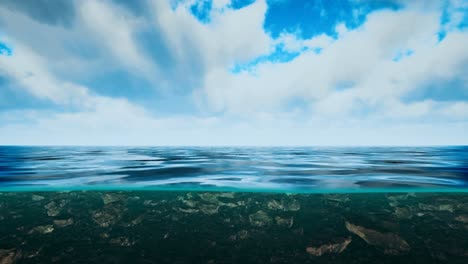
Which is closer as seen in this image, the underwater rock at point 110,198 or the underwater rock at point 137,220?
the underwater rock at point 137,220

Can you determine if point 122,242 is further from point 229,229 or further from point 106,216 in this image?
point 229,229

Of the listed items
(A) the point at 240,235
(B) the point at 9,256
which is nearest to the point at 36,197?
(B) the point at 9,256

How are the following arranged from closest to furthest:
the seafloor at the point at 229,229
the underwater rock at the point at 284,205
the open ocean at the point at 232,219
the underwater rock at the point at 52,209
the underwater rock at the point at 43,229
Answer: the seafloor at the point at 229,229
the open ocean at the point at 232,219
the underwater rock at the point at 43,229
the underwater rock at the point at 52,209
the underwater rock at the point at 284,205

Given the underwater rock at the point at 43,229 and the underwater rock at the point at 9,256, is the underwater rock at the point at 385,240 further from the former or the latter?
the underwater rock at the point at 43,229

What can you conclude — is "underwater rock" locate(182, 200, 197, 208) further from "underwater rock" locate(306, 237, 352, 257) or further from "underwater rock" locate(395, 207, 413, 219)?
"underwater rock" locate(395, 207, 413, 219)

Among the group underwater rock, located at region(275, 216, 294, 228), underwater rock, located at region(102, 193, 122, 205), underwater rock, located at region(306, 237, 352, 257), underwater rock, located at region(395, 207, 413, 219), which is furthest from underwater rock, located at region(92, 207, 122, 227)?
underwater rock, located at region(395, 207, 413, 219)

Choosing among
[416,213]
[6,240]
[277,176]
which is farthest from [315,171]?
[6,240]

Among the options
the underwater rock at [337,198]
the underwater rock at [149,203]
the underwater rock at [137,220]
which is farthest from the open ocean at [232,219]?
the underwater rock at [149,203]
